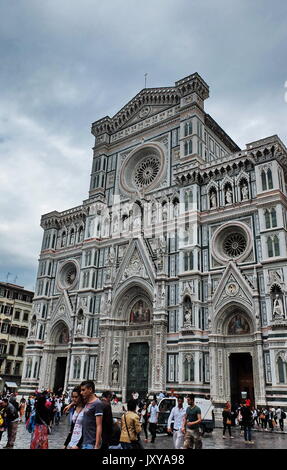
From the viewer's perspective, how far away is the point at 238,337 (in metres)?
27.0

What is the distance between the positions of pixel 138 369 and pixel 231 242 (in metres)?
12.6

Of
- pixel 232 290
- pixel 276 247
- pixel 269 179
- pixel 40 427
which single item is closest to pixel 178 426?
pixel 40 427

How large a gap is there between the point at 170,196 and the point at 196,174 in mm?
3275

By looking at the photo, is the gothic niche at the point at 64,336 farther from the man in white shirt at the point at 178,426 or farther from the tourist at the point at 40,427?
the tourist at the point at 40,427

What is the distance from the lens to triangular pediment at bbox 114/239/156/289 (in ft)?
108

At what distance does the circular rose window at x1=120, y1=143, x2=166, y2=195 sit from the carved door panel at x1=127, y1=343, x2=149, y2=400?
46.7 feet

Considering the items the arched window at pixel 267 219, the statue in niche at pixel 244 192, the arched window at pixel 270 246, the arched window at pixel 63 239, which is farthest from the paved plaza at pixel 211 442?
the arched window at pixel 63 239

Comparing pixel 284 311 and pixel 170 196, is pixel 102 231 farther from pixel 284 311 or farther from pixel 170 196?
pixel 284 311

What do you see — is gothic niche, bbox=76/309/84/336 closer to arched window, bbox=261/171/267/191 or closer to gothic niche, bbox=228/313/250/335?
gothic niche, bbox=228/313/250/335

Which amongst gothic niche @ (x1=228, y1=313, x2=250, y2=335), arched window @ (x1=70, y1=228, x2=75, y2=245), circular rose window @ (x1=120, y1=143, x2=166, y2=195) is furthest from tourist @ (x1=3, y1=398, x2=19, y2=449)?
arched window @ (x1=70, y1=228, x2=75, y2=245)

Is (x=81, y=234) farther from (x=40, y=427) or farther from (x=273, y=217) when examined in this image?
(x=40, y=427)

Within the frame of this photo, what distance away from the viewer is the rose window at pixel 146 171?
1500 inches

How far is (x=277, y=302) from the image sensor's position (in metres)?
25.1
